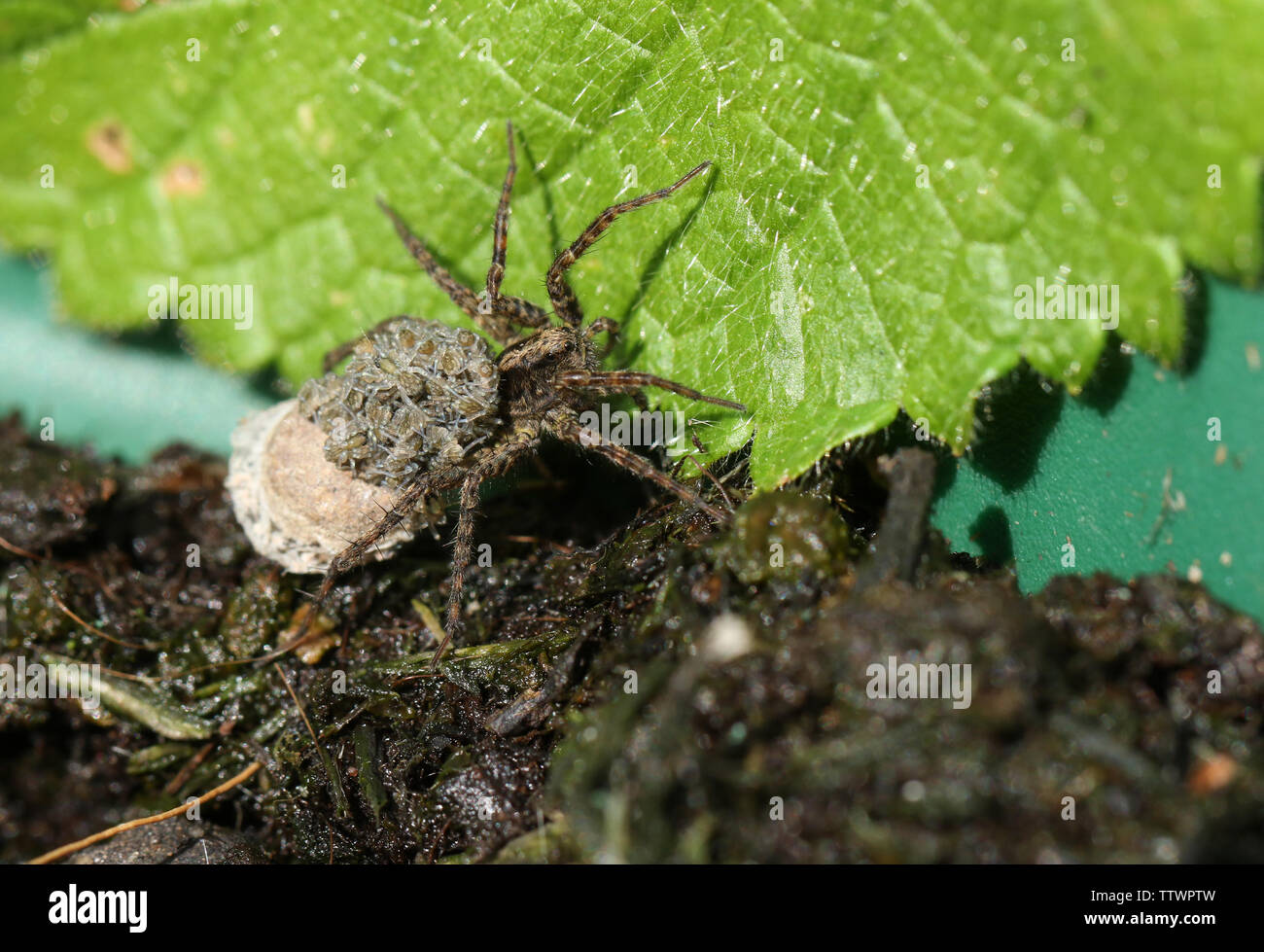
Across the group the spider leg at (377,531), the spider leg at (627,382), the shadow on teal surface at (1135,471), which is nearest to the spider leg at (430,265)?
the spider leg at (627,382)

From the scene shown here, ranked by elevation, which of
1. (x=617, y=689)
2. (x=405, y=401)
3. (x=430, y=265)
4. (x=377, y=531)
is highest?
(x=430, y=265)

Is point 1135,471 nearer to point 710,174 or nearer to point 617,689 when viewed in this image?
point 617,689

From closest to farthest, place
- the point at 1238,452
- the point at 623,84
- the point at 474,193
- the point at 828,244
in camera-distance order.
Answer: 1. the point at 1238,452
2. the point at 828,244
3. the point at 623,84
4. the point at 474,193

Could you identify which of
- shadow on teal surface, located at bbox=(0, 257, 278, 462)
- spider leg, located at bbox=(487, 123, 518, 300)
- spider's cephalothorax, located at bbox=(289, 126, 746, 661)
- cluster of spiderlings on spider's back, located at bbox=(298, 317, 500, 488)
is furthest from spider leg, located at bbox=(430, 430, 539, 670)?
shadow on teal surface, located at bbox=(0, 257, 278, 462)

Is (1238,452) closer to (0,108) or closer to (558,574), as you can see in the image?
(558,574)

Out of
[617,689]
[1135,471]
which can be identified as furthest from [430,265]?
[1135,471]

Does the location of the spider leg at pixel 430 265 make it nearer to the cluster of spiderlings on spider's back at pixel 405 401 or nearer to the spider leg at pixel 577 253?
the cluster of spiderlings on spider's back at pixel 405 401
